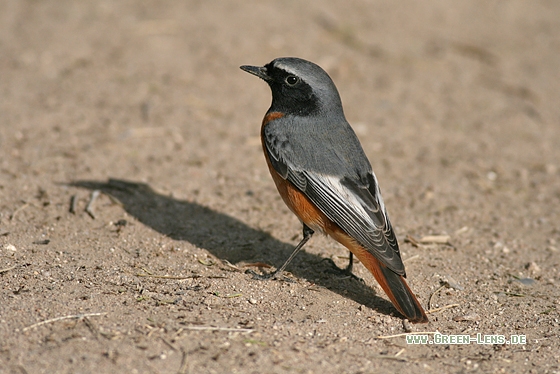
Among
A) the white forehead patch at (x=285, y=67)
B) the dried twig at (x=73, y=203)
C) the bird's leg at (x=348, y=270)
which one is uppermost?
the white forehead patch at (x=285, y=67)

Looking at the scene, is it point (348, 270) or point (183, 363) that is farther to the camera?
point (348, 270)

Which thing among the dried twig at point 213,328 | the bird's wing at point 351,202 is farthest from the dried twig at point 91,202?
the dried twig at point 213,328

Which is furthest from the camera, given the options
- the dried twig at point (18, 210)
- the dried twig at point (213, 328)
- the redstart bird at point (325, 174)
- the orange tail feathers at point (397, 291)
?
the dried twig at point (18, 210)

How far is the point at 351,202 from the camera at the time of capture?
→ 18.1 ft

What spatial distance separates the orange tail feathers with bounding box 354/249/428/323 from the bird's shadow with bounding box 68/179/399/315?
33 cm

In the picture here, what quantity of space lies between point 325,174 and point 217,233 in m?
1.48

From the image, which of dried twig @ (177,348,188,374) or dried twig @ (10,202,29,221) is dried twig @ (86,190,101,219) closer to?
dried twig @ (10,202,29,221)

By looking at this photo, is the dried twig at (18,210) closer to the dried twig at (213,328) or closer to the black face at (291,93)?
the dried twig at (213,328)

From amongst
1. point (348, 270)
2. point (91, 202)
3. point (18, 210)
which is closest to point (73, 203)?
point (91, 202)

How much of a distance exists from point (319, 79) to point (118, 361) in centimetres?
321

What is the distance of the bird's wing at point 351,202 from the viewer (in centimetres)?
525

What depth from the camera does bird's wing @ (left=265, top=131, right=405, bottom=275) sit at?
5.25 meters

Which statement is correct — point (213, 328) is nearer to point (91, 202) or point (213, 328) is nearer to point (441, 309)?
point (441, 309)

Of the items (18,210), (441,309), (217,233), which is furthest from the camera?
(217,233)
